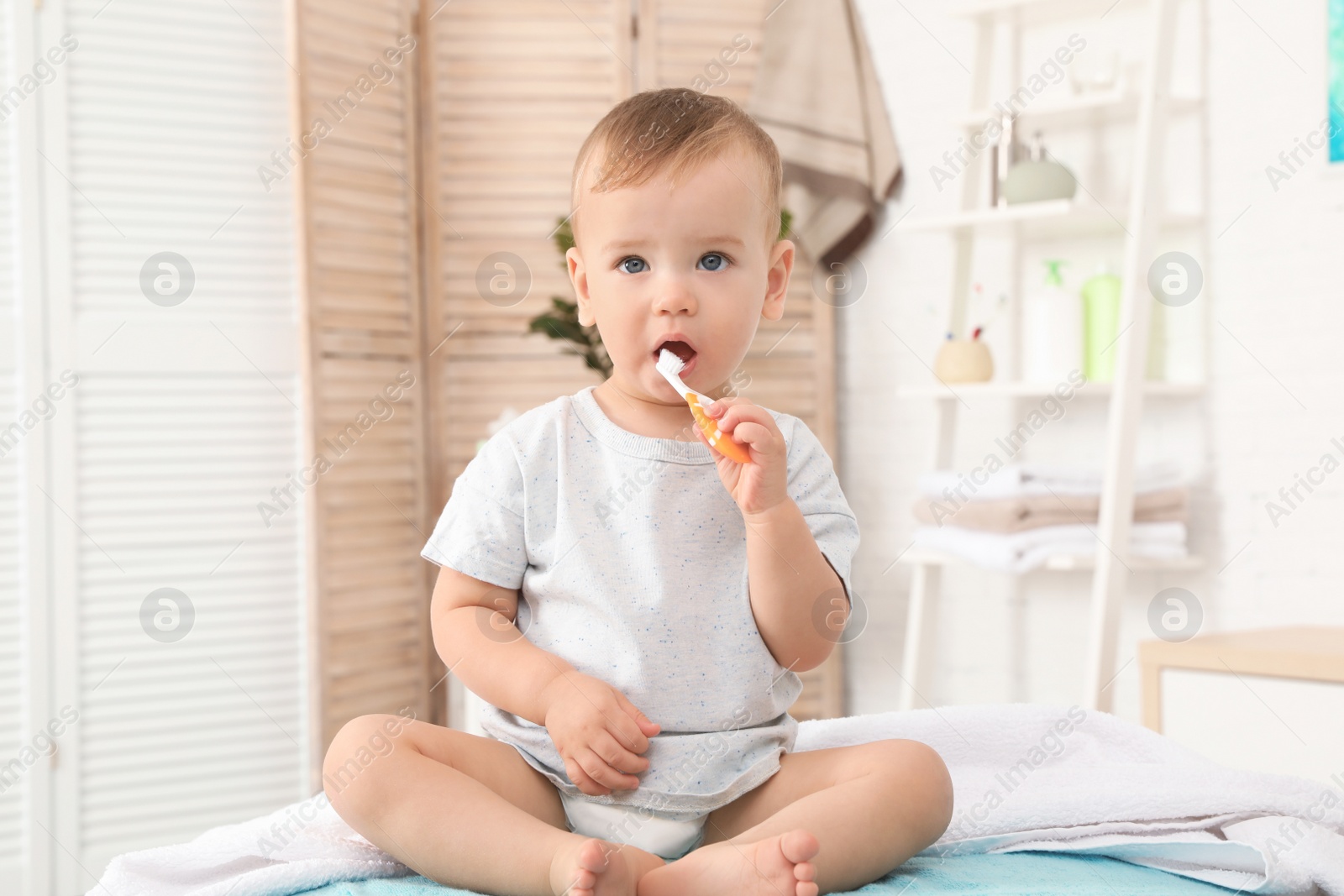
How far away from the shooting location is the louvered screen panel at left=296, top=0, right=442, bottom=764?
2416 mm

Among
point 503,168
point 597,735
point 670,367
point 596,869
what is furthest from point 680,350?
point 503,168

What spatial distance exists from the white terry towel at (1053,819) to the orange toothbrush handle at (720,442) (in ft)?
1.15

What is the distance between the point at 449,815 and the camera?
795 mm

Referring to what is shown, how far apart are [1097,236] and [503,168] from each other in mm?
1247

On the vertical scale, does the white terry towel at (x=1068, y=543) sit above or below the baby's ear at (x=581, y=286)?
below

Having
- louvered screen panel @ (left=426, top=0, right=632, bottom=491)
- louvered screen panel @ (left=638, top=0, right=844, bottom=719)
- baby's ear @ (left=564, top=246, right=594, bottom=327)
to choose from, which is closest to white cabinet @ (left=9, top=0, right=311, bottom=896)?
louvered screen panel @ (left=426, top=0, right=632, bottom=491)

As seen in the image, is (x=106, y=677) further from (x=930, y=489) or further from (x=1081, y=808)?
(x=1081, y=808)

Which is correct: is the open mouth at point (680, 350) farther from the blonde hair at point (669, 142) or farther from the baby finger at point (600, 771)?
the baby finger at point (600, 771)

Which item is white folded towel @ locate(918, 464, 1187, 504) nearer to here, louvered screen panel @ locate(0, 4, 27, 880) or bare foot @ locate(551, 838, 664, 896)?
bare foot @ locate(551, 838, 664, 896)

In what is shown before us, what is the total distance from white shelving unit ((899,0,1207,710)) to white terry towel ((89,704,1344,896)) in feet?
2.70

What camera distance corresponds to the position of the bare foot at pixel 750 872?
707 mm

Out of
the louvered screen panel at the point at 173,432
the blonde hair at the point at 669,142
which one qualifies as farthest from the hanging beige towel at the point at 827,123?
the blonde hair at the point at 669,142

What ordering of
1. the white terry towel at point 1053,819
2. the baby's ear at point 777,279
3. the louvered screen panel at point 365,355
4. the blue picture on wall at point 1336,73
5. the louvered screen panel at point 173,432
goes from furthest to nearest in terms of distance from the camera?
the louvered screen panel at point 365,355, the louvered screen panel at point 173,432, the blue picture on wall at point 1336,73, the baby's ear at point 777,279, the white terry towel at point 1053,819

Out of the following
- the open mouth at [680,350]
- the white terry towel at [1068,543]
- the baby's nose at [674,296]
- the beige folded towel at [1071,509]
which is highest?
the baby's nose at [674,296]
